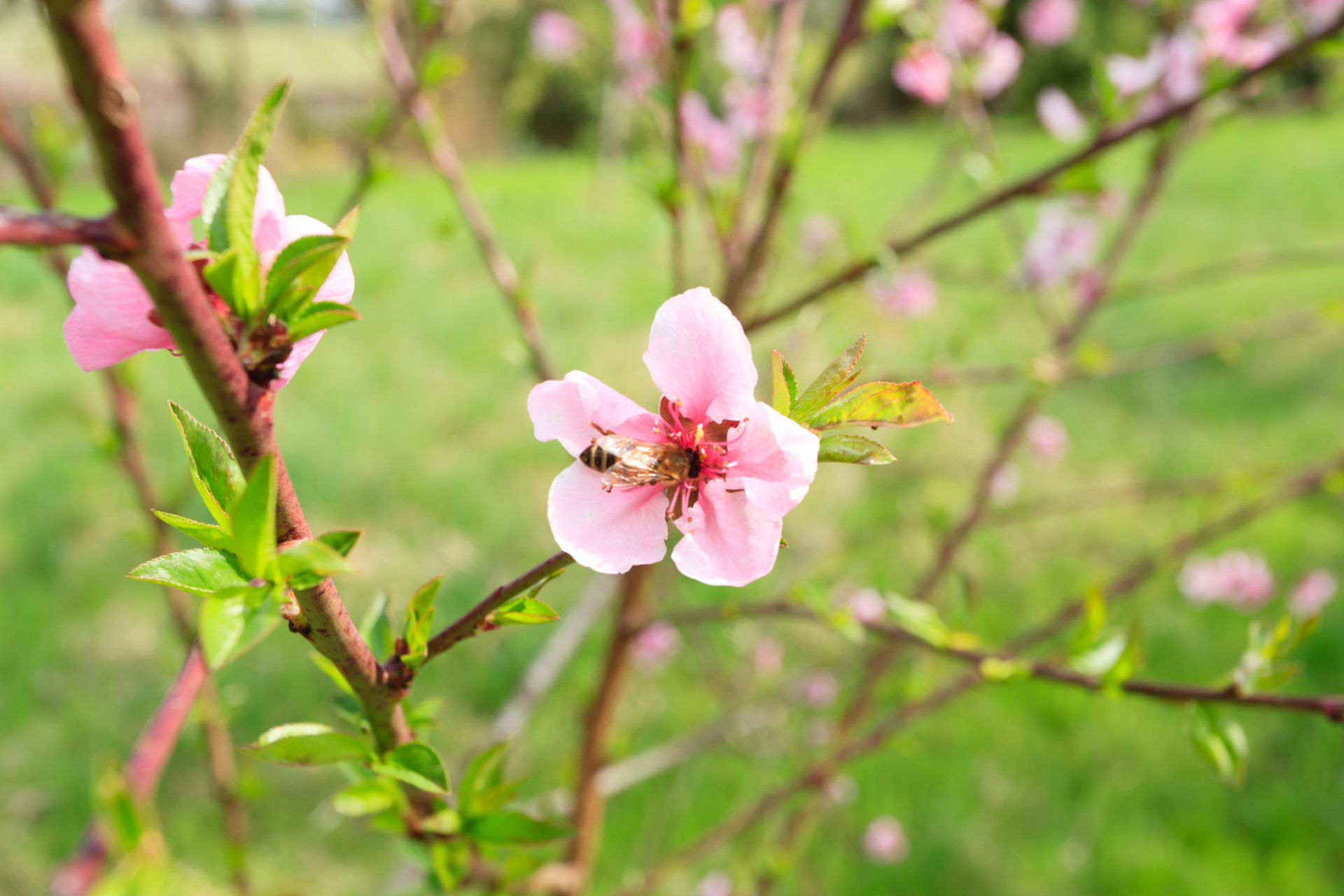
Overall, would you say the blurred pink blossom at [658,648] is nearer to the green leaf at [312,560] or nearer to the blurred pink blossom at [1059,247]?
the blurred pink blossom at [1059,247]

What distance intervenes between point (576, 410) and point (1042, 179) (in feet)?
2.36

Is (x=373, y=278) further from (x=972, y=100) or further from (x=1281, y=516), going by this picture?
(x=1281, y=516)

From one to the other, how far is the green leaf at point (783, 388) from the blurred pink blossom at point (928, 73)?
52.8 inches

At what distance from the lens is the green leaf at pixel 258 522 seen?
353 mm

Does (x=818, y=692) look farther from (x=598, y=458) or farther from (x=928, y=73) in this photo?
(x=598, y=458)

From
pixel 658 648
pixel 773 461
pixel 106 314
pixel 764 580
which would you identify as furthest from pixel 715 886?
pixel 106 314

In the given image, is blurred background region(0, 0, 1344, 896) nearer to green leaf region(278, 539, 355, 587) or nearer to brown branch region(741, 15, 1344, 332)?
brown branch region(741, 15, 1344, 332)

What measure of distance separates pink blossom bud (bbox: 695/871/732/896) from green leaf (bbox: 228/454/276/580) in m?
1.68

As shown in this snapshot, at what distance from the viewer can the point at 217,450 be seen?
42 centimetres

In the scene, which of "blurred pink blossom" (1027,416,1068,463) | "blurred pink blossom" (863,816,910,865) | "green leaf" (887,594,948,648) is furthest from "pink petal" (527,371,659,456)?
"blurred pink blossom" (1027,416,1068,463)

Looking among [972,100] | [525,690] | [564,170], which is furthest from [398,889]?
[564,170]

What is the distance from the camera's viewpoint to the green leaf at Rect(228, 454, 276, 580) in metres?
0.35

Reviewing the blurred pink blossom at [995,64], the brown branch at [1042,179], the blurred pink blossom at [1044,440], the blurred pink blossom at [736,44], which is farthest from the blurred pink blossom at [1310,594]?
the blurred pink blossom at [736,44]

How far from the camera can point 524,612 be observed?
17.4 inches
